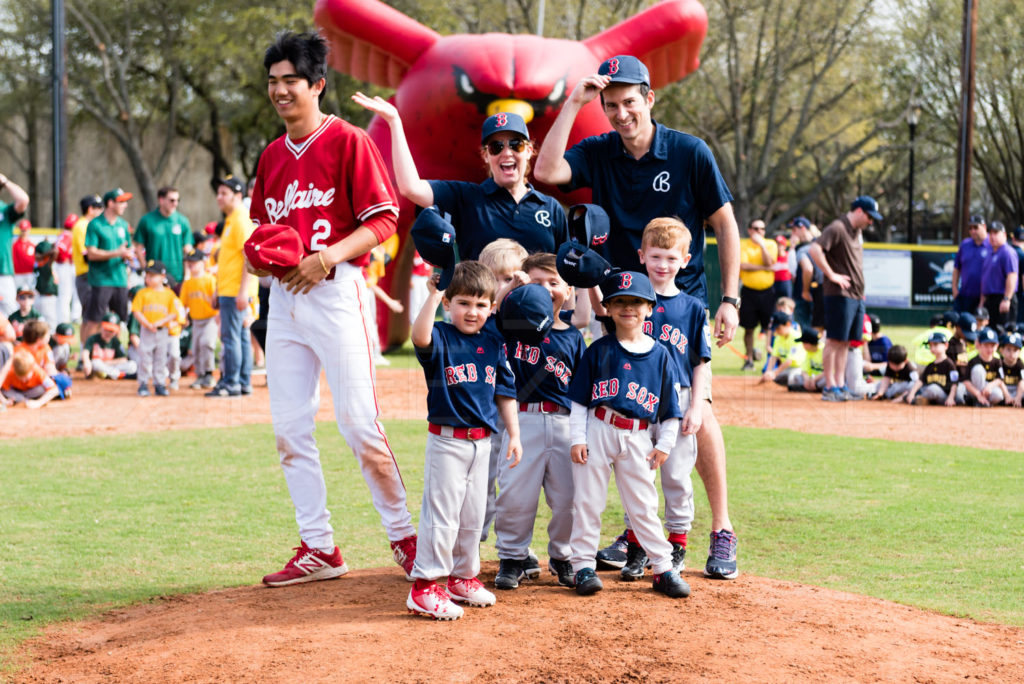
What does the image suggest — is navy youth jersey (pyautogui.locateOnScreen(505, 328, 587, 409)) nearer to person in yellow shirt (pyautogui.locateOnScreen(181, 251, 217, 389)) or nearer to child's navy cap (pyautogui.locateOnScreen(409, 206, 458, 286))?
child's navy cap (pyautogui.locateOnScreen(409, 206, 458, 286))

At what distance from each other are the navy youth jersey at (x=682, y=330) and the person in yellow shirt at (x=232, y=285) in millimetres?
5737

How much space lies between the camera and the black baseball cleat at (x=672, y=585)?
155 inches

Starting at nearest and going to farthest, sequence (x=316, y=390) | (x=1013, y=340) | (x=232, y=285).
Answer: (x=316, y=390) < (x=232, y=285) < (x=1013, y=340)

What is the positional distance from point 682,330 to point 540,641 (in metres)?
1.49

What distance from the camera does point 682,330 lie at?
4.28m

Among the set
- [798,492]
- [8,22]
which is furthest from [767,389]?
[8,22]

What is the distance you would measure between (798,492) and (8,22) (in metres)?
30.2

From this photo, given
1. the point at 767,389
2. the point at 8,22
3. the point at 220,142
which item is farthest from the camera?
the point at 220,142

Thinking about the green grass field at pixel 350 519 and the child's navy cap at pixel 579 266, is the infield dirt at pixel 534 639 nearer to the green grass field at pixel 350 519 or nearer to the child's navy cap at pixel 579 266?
the green grass field at pixel 350 519

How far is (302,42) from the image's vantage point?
4277 mm

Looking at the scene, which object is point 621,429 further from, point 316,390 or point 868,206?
point 868,206

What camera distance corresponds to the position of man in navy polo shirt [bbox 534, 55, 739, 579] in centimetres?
436

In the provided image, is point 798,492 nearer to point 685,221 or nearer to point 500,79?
point 685,221

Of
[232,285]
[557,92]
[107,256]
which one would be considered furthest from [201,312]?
[557,92]
